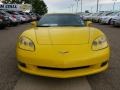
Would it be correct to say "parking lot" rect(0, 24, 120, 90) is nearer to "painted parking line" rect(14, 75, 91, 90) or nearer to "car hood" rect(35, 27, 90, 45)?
"painted parking line" rect(14, 75, 91, 90)

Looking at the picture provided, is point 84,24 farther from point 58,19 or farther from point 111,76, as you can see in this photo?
point 111,76

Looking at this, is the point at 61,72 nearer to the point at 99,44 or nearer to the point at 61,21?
the point at 99,44

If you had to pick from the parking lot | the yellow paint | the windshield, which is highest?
the windshield

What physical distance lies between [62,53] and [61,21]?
224 cm

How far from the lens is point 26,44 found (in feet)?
16.0

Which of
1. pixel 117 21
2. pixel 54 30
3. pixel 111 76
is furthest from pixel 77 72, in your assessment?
pixel 117 21

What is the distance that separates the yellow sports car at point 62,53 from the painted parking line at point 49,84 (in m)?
0.23

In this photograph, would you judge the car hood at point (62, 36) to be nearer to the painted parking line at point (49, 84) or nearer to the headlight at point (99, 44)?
the headlight at point (99, 44)

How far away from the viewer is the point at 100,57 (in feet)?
15.2

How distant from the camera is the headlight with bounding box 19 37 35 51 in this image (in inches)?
187

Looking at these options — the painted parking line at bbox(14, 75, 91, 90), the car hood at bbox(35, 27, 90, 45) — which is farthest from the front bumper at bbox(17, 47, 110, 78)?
the car hood at bbox(35, 27, 90, 45)

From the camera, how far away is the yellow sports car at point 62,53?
4430 millimetres

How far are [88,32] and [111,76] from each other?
99 cm

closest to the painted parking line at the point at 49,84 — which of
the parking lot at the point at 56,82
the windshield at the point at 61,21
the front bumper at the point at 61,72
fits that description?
the parking lot at the point at 56,82
